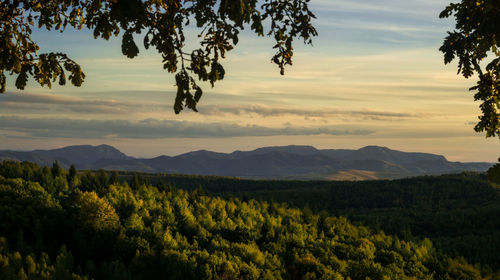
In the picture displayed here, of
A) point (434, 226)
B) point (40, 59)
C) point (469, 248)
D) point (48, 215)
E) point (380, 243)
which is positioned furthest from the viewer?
point (434, 226)

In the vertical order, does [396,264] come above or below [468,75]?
below

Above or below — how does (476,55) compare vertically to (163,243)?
above

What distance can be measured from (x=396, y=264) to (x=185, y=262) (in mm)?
11684

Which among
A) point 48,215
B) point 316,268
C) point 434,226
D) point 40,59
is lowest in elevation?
point 434,226

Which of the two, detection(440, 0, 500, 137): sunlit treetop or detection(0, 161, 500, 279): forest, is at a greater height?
detection(440, 0, 500, 137): sunlit treetop

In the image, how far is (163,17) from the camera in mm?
10508

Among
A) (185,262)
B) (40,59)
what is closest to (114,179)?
(185,262)

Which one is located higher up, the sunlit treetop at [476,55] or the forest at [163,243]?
the sunlit treetop at [476,55]

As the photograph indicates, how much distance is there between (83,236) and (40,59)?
854 centimetres

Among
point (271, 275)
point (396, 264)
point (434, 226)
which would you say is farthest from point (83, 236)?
point (434, 226)

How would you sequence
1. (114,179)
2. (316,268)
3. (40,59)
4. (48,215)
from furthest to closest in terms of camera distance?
1. (114,179)
2. (48,215)
3. (316,268)
4. (40,59)

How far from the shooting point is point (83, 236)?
18281 mm

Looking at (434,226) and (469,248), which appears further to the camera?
(434,226)

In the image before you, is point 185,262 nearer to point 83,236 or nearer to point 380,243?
point 83,236
